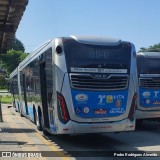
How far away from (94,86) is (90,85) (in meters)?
0.12

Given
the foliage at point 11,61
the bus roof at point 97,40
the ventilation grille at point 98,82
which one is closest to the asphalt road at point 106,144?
the ventilation grille at point 98,82

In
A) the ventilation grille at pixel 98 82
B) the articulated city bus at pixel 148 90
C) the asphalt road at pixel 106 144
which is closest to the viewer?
the asphalt road at pixel 106 144

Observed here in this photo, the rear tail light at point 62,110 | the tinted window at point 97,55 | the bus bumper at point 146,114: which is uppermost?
the tinted window at point 97,55

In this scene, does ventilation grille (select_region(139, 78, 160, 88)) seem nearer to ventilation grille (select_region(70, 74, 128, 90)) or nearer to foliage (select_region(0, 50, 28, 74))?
ventilation grille (select_region(70, 74, 128, 90))

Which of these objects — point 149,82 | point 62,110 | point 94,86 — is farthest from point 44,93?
point 149,82

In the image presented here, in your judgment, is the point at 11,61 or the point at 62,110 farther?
the point at 11,61

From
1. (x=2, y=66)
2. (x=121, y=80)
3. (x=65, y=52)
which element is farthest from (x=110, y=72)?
(x=2, y=66)

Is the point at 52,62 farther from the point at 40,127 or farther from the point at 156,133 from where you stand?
the point at 156,133

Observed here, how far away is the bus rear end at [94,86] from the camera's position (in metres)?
11.5

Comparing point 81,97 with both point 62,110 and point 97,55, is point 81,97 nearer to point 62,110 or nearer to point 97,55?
point 62,110

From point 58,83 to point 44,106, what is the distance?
98.6 inches

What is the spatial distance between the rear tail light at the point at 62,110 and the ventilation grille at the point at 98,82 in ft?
1.59

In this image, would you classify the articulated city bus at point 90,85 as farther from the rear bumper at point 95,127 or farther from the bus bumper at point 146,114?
the bus bumper at point 146,114

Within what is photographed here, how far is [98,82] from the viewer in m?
11.9
